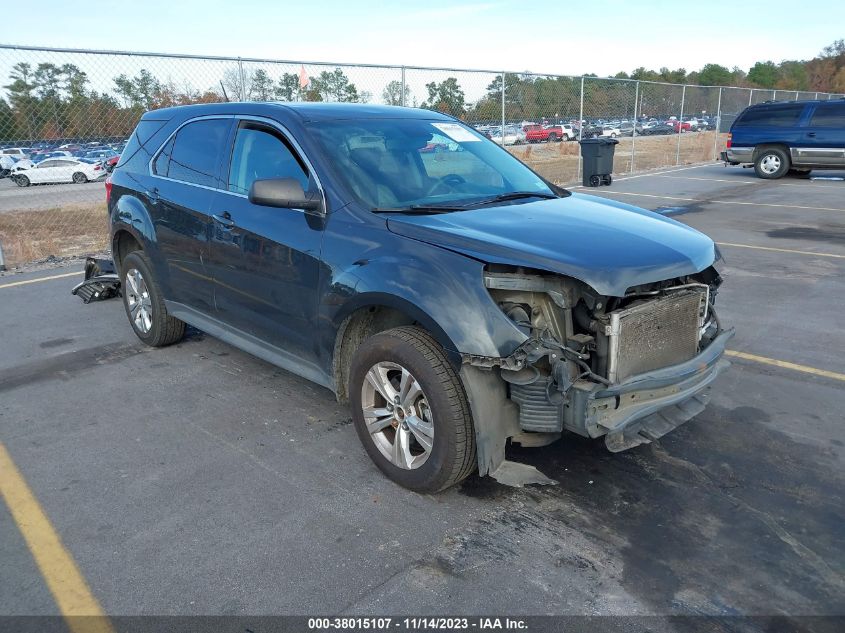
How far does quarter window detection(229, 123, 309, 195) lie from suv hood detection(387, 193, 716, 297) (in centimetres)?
89

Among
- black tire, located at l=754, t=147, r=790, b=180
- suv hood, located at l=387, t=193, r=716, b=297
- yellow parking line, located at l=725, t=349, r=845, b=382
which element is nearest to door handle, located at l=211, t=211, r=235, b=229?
suv hood, located at l=387, t=193, r=716, b=297

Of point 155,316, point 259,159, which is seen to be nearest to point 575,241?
point 259,159

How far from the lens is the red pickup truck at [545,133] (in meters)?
19.8

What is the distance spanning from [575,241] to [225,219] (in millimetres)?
2292

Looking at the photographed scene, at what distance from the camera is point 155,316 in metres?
5.50

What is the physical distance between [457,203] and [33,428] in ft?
9.80

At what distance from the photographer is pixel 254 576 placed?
9.48 feet

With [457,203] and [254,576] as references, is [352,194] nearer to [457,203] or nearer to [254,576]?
[457,203]

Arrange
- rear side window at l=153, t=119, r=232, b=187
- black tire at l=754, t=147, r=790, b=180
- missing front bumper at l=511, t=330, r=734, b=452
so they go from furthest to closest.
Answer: black tire at l=754, t=147, r=790, b=180 < rear side window at l=153, t=119, r=232, b=187 < missing front bumper at l=511, t=330, r=734, b=452

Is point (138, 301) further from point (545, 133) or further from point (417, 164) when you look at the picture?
point (545, 133)

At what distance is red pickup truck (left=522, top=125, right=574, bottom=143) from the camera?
1984 cm

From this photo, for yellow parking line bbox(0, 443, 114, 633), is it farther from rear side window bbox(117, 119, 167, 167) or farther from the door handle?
rear side window bbox(117, 119, 167, 167)

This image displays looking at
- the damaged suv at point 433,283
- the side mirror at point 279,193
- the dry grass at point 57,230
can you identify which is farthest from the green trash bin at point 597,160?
the side mirror at point 279,193

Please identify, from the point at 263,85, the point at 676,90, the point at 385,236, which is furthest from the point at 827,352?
the point at 676,90
